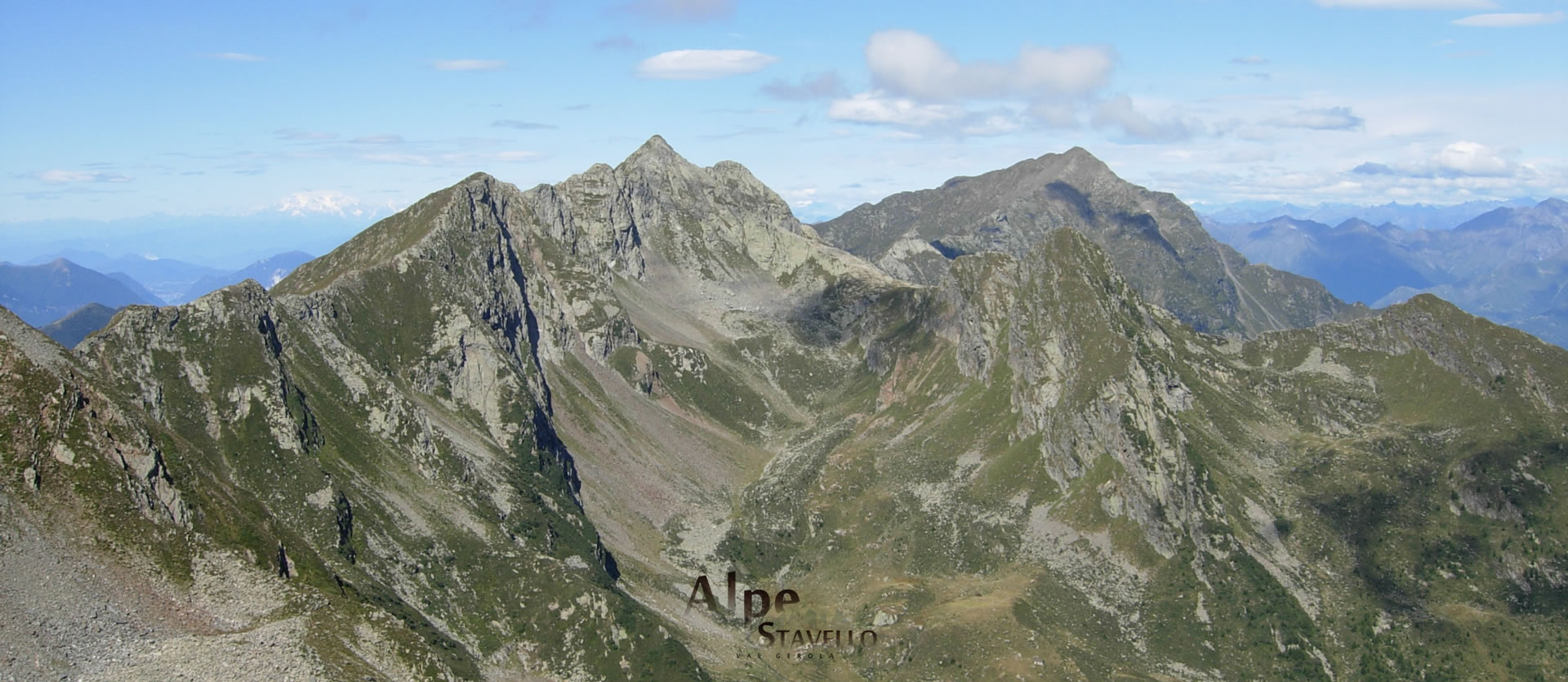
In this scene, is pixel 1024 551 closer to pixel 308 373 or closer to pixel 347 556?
pixel 347 556

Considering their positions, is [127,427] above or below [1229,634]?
above

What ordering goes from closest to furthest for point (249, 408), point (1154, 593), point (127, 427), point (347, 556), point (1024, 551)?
point (127, 427)
point (347, 556)
point (249, 408)
point (1154, 593)
point (1024, 551)

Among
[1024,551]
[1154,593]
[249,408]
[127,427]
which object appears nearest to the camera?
[127,427]

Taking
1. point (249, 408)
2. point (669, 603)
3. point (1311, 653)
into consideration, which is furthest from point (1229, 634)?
point (249, 408)

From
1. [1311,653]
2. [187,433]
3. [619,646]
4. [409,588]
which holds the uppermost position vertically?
[187,433]

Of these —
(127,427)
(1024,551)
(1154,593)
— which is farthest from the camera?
(1024,551)

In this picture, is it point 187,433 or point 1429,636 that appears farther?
point 1429,636

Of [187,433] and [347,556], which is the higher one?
[187,433]

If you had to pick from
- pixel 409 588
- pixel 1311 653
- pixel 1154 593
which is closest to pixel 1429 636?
pixel 1311 653

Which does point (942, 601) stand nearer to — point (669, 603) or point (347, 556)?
point (669, 603)
